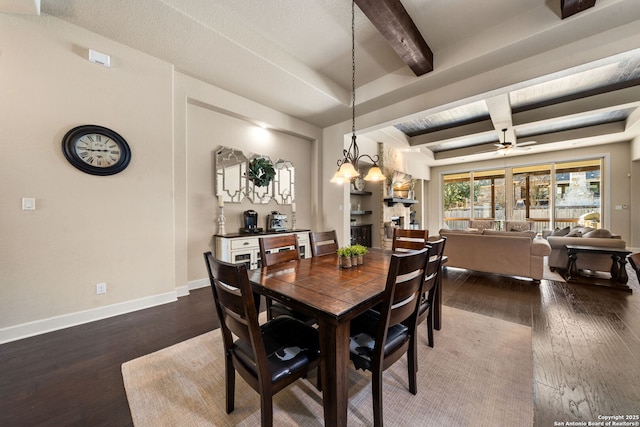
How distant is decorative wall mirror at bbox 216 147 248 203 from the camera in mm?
3746

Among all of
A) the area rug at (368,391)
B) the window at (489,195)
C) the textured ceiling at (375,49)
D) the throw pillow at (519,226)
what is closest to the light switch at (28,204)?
the textured ceiling at (375,49)

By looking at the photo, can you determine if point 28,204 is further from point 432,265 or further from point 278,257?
point 432,265

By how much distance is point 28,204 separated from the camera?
2.21m

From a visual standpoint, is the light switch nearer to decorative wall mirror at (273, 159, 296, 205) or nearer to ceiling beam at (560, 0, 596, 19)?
decorative wall mirror at (273, 159, 296, 205)

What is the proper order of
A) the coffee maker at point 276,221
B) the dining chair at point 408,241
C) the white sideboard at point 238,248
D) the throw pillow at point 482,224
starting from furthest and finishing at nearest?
the throw pillow at point 482,224 < the coffee maker at point 276,221 < the white sideboard at point 238,248 < the dining chair at point 408,241

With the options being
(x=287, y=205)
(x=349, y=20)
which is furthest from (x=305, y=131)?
(x=349, y=20)

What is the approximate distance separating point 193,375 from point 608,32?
488 centimetres

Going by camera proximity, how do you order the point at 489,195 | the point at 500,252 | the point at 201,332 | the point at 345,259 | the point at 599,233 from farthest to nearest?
the point at 489,195 → the point at 599,233 → the point at 500,252 → the point at 201,332 → the point at 345,259

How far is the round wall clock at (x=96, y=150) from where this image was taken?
2387mm

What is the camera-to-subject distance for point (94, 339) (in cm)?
215

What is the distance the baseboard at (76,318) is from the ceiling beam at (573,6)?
5.14 meters

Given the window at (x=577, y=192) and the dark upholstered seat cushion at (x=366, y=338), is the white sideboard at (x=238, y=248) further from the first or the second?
the window at (x=577, y=192)

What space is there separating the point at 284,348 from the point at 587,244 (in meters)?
5.25

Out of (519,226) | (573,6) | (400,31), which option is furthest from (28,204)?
(519,226)
